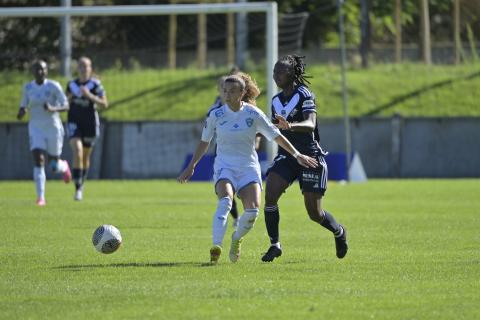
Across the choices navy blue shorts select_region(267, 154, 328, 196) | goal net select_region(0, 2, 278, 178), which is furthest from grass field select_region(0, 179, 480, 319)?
goal net select_region(0, 2, 278, 178)

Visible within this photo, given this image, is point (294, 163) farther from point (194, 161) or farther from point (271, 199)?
point (194, 161)

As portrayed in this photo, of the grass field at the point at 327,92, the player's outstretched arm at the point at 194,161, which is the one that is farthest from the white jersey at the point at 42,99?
the grass field at the point at 327,92

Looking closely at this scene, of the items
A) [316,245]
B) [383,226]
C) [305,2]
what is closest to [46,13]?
[383,226]

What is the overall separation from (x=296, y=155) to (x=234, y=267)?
1.15 meters

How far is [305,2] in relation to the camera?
41.7 metres

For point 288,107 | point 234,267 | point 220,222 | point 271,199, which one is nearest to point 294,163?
point 271,199

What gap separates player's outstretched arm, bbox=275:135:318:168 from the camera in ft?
34.4

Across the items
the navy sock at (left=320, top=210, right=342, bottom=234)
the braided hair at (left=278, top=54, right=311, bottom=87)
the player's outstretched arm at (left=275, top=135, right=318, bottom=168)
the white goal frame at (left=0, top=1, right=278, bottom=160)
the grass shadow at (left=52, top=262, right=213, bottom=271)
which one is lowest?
the grass shadow at (left=52, top=262, right=213, bottom=271)

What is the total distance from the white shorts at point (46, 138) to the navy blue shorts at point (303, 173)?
916 centimetres

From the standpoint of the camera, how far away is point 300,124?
1080cm

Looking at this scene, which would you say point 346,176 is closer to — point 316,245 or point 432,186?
point 432,186

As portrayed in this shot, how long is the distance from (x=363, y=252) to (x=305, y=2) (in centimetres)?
3037

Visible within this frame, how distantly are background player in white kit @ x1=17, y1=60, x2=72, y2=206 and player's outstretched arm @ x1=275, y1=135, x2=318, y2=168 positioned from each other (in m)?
9.35

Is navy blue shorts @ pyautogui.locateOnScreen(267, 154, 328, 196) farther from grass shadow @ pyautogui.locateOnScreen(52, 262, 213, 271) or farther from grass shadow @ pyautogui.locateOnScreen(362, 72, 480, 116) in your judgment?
grass shadow @ pyautogui.locateOnScreen(362, 72, 480, 116)
